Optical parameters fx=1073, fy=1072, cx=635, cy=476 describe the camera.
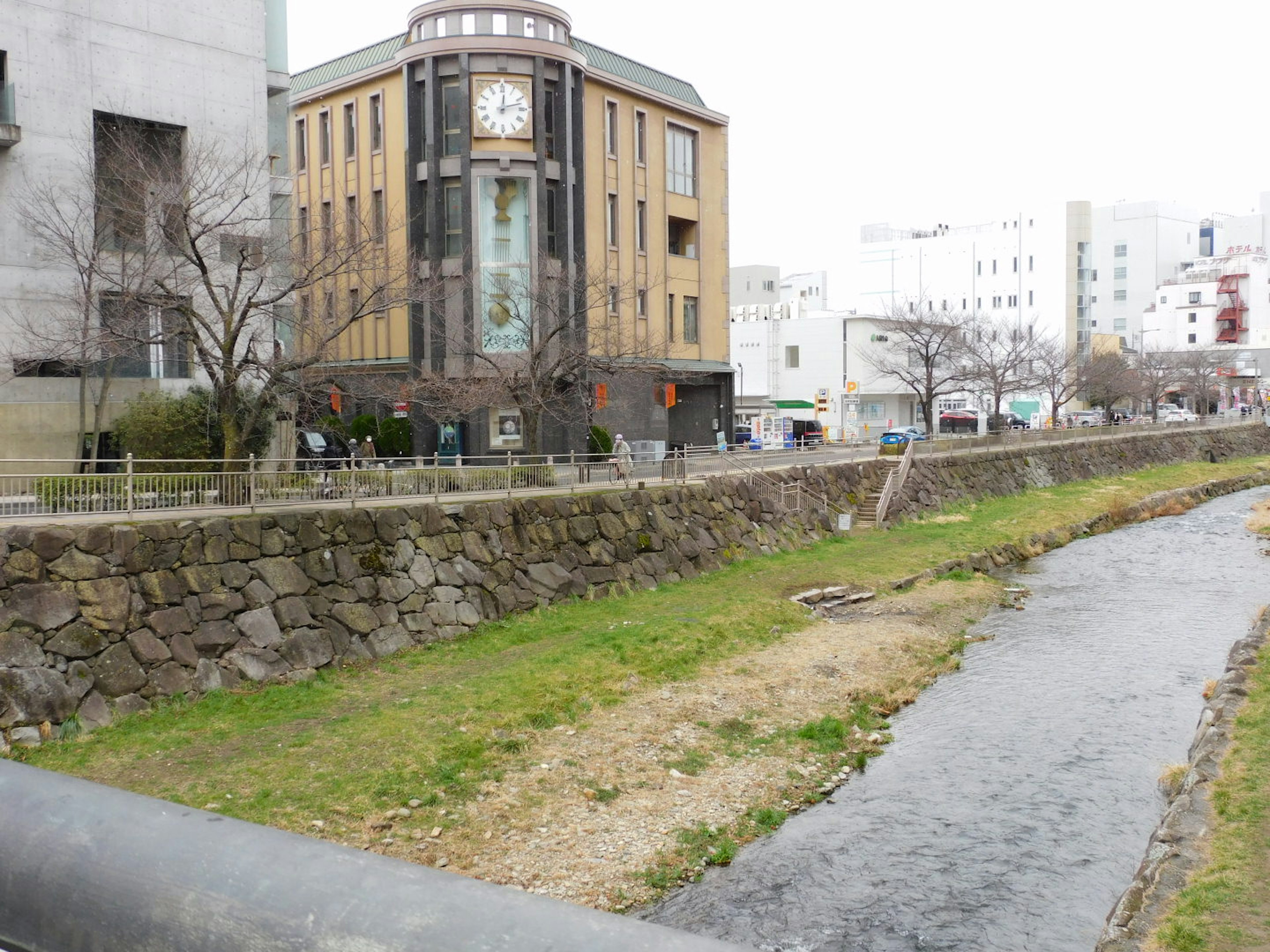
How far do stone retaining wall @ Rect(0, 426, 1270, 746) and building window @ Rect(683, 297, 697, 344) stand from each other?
67.4ft

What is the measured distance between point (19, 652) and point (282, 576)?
15.0 feet

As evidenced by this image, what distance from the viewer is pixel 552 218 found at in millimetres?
42562

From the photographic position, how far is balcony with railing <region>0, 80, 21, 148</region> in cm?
2428

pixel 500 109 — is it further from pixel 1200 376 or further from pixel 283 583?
pixel 1200 376

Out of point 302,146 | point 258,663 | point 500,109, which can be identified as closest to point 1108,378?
point 500,109

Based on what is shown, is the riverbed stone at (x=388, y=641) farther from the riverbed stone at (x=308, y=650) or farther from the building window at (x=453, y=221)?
the building window at (x=453, y=221)

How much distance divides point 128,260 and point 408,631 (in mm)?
11121

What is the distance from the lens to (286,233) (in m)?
27.2

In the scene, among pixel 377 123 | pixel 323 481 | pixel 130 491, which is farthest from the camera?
pixel 377 123

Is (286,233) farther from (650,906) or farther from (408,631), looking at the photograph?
(650,906)

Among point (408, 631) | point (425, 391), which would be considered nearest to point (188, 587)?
point (408, 631)

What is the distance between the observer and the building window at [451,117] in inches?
1638

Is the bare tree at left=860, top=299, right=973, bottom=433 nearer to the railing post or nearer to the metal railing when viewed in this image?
the metal railing

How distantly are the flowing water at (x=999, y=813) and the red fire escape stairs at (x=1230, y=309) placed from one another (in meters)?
104
